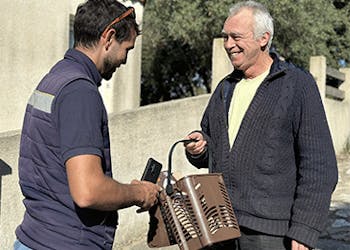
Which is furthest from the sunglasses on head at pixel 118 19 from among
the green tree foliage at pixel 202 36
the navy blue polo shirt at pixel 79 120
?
the green tree foliage at pixel 202 36

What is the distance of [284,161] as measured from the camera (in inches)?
110

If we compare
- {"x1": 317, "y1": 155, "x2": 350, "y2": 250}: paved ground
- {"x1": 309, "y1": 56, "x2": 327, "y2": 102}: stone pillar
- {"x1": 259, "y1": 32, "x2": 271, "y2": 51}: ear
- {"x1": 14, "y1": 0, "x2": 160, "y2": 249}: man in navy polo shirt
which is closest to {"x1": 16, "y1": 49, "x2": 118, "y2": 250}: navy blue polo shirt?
{"x1": 14, "y1": 0, "x2": 160, "y2": 249}: man in navy polo shirt

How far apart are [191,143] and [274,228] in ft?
2.11

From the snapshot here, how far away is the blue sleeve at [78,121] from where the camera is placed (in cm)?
201

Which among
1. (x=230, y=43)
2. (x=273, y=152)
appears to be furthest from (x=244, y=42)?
(x=273, y=152)

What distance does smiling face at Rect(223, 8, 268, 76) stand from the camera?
2.93 meters

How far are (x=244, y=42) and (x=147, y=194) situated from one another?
1.07 m

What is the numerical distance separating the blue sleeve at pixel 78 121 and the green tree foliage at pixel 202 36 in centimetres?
1003

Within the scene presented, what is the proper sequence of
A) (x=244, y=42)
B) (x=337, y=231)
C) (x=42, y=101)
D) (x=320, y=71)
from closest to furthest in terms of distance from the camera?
1. (x=42, y=101)
2. (x=244, y=42)
3. (x=337, y=231)
4. (x=320, y=71)

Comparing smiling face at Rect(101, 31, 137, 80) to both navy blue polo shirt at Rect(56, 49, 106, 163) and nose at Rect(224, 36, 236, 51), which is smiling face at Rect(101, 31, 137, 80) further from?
nose at Rect(224, 36, 236, 51)

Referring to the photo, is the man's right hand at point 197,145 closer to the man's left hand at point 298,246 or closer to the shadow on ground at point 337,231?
the man's left hand at point 298,246

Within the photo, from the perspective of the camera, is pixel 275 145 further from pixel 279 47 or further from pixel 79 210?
pixel 279 47

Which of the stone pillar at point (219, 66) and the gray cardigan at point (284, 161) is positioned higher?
the gray cardigan at point (284, 161)

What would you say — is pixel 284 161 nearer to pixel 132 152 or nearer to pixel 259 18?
pixel 259 18
